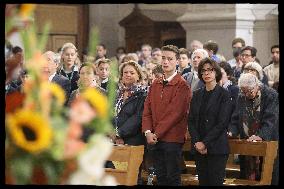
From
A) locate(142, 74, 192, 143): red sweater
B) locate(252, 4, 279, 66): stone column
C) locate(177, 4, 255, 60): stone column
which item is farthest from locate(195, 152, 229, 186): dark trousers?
locate(252, 4, 279, 66): stone column

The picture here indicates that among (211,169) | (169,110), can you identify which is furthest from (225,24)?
(211,169)

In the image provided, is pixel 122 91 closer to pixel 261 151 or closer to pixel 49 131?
pixel 261 151

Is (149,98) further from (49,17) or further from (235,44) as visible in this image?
(49,17)

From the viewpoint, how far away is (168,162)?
19.9 feet

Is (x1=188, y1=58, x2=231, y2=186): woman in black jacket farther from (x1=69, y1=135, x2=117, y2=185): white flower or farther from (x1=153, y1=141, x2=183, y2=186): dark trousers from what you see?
(x1=69, y1=135, x2=117, y2=185): white flower

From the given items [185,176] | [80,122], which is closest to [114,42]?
[185,176]

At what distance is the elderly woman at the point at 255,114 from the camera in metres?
6.12

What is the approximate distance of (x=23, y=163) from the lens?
192cm

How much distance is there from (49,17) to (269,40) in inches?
167

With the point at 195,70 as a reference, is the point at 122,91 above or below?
below

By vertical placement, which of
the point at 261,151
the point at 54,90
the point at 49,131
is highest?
the point at 54,90

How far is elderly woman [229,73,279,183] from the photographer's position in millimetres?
6125

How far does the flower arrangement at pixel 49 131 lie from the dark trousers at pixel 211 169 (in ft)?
12.8

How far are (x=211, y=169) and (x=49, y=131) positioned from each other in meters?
4.07
